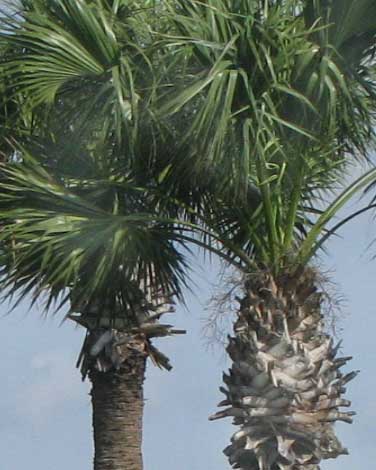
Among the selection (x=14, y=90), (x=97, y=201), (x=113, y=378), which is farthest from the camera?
(x=113, y=378)

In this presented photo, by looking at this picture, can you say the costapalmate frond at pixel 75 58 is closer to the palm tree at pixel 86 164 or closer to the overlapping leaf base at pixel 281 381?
the palm tree at pixel 86 164

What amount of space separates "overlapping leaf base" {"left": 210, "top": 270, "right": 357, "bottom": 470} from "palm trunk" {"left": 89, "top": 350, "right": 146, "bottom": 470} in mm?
2386

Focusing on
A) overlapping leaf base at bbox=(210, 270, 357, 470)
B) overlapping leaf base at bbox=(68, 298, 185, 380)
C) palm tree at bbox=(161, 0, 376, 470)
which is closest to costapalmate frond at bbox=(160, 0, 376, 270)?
palm tree at bbox=(161, 0, 376, 470)

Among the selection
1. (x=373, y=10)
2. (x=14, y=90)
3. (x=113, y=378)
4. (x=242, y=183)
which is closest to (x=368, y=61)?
(x=373, y=10)

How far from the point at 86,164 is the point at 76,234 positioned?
1.00 metres

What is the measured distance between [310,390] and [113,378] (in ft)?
9.94

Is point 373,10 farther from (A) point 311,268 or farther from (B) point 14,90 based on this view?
(B) point 14,90

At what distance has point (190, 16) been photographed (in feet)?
35.4

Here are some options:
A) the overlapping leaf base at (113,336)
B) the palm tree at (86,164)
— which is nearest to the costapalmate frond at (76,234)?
the palm tree at (86,164)

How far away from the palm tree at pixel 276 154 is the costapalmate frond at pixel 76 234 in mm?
643

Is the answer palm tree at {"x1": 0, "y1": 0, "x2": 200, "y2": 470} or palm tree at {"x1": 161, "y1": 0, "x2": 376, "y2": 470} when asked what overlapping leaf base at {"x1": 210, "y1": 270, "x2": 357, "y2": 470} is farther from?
palm tree at {"x1": 0, "y1": 0, "x2": 200, "y2": 470}

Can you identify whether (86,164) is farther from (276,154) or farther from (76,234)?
(276,154)

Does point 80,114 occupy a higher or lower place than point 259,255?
higher

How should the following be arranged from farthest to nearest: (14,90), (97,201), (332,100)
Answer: (97,201) < (14,90) < (332,100)
